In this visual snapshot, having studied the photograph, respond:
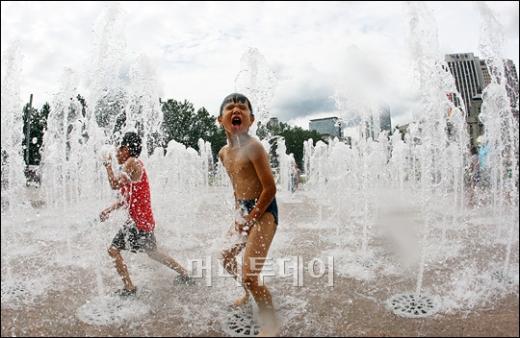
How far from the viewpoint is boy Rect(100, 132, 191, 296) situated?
4.05m

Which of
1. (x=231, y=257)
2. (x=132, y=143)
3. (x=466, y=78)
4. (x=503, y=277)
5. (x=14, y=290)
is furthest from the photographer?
(x=466, y=78)

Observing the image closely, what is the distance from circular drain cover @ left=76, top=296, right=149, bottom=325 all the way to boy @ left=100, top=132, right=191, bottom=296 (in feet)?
0.58

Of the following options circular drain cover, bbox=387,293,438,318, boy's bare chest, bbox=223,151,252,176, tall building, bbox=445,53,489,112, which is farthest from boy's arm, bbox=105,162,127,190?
tall building, bbox=445,53,489,112

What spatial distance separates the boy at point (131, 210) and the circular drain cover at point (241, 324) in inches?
42.9

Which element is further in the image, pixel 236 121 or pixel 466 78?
pixel 466 78

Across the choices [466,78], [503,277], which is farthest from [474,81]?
[503,277]

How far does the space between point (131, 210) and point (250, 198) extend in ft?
4.49

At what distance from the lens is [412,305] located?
3.80 m

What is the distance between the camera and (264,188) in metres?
3.18

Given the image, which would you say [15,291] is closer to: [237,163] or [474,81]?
[237,163]

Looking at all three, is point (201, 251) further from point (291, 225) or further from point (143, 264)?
point (291, 225)

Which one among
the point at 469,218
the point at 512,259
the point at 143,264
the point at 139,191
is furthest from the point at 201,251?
the point at 469,218

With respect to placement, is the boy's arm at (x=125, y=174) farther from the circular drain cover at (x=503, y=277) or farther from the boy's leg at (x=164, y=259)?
the circular drain cover at (x=503, y=277)

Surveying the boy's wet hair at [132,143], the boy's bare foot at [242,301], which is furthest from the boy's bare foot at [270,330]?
the boy's wet hair at [132,143]
